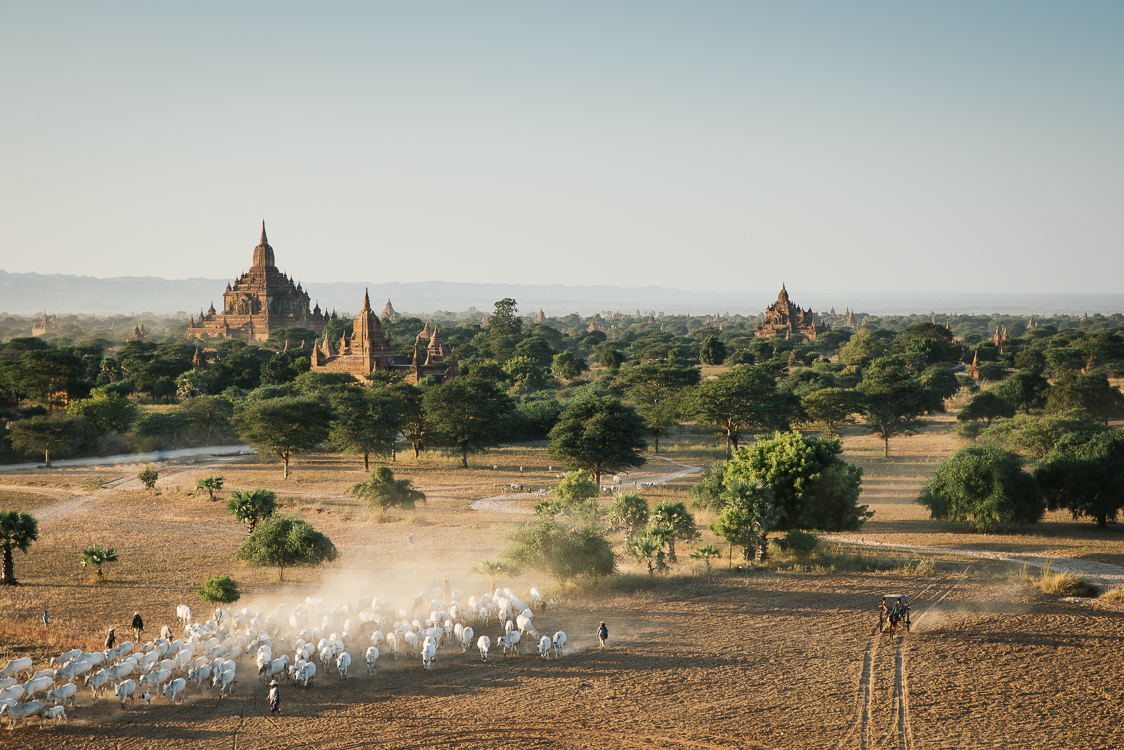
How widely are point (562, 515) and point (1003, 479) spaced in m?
17.7

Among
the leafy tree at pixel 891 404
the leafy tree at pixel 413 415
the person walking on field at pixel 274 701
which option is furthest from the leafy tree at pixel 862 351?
the person walking on field at pixel 274 701

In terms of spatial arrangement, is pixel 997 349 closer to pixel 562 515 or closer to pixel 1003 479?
pixel 1003 479

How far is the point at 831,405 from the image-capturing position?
5712cm

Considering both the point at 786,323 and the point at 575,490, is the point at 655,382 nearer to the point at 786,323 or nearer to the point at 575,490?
the point at 575,490

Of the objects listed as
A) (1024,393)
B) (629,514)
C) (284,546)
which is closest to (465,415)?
(629,514)

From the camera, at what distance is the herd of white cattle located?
17.1m

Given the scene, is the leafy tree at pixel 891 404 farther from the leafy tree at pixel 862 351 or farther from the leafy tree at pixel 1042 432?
the leafy tree at pixel 862 351

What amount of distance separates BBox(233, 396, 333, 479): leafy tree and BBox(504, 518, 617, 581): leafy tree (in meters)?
26.3

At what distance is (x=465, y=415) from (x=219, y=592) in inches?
1158

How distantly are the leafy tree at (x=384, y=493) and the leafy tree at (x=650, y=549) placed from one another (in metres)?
13.3

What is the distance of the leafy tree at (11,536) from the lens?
25.5 meters

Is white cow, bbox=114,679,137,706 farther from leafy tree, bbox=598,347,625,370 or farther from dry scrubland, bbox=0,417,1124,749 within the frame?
leafy tree, bbox=598,347,625,370

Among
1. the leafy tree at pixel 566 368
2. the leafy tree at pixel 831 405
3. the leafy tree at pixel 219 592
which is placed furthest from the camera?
the leafy tree at pixel 566 368

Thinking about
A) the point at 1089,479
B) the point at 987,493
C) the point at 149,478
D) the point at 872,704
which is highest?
the point at 1089,479
